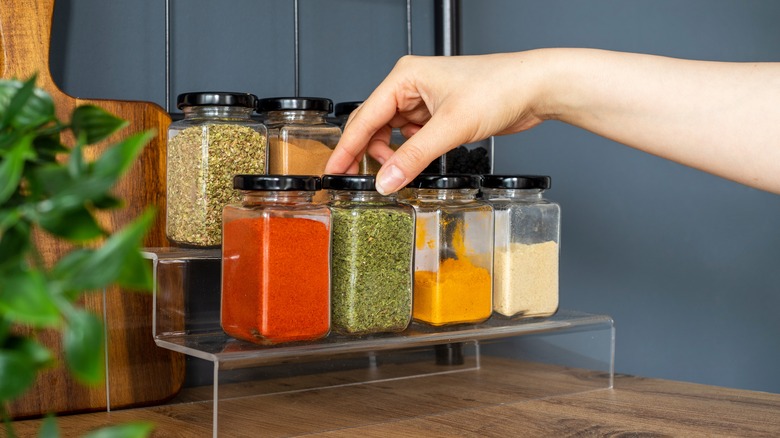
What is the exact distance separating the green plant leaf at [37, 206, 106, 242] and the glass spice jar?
0.66m

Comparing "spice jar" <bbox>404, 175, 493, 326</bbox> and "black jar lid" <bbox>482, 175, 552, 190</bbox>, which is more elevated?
Answer: "black jar lid" <bbox>482, 175, 552, 190</bbox>

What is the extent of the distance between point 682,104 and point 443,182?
0.92 feet

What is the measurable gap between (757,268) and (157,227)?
875mm

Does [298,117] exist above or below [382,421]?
above

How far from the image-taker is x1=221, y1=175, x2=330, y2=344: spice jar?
2.73 ft

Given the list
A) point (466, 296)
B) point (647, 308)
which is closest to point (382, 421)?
point (466, 296)

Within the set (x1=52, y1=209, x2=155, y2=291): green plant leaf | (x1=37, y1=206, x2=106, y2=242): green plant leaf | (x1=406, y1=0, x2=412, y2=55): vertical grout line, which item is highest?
(x1=406, y1=0, x2=412, y2=55): vertical grout line

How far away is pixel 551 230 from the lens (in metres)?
1.12

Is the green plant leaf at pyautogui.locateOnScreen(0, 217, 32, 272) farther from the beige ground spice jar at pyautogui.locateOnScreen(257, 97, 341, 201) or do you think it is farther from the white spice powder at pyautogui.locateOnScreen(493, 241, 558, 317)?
the white spice powder at pyautogui.locateOnScreen(493, 241, 558, 317)

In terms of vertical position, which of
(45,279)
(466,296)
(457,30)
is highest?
(457,30)

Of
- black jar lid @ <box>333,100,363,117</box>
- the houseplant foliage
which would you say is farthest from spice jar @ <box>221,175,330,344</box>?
the houseplant foliage

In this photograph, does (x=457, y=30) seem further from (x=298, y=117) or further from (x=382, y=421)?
(x=382, y=421)

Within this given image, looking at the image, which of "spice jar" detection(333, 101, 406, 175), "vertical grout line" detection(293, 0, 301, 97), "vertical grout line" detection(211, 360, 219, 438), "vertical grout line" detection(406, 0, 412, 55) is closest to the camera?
"vertical grout line" detection(211, 360, 219, 438)

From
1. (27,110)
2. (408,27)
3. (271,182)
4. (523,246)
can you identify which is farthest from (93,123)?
(408,27)
